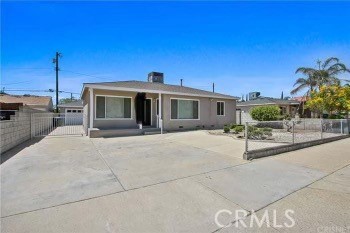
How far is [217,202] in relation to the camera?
3.48 meters

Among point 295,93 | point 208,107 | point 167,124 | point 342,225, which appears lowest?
point 342,225

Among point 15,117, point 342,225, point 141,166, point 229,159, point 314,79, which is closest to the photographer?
point 342,225

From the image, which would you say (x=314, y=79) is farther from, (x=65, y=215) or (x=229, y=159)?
(x=65, y=215)

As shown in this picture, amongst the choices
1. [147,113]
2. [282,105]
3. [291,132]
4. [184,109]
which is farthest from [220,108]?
[282,105]

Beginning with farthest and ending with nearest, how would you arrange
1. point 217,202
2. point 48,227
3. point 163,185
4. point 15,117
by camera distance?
point 15,117 < point 163,185 < point 217,202 < point 48,227

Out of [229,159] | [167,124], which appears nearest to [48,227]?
[229,159]

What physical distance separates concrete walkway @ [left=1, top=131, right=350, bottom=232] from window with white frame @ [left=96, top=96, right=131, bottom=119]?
6.26 m

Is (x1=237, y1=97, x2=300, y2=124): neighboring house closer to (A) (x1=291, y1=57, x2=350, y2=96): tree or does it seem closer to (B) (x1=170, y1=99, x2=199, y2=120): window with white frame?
(A) (x1=291, y1=57, x2=350, y2=96): tree

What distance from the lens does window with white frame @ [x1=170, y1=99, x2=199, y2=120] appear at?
1516 centimetres

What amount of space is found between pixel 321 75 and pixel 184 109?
1797 cm

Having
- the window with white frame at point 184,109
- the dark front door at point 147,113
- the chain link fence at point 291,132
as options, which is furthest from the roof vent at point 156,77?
the chain link fence at point 291,132

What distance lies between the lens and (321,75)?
23.3 meters

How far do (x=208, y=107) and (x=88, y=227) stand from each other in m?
15.0

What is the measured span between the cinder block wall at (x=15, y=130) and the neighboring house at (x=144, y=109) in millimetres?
2825
